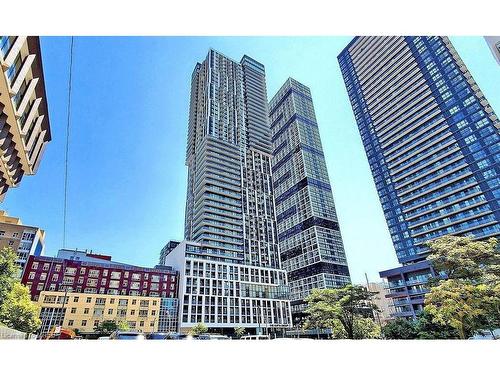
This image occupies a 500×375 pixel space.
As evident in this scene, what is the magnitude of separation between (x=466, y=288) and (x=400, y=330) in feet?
37.7

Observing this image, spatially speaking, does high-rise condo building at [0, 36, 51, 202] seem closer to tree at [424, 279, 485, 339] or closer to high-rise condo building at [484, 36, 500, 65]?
high-rise condo building at [484, 36, 500, 65]

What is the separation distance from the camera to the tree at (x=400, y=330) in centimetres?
2084

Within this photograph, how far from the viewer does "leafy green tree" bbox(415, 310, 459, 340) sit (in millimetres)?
17764

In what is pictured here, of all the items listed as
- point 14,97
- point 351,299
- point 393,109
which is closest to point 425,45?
point 393,109

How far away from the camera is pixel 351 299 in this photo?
876 inches

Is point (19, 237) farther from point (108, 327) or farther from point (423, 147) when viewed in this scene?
point (423, 147)

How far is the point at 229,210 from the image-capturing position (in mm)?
63344

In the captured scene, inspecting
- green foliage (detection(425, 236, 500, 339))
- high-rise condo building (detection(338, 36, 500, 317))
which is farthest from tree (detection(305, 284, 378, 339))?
high-rise condo building (detection(338, 36, 500, 317))

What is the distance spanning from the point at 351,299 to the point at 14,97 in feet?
81.9

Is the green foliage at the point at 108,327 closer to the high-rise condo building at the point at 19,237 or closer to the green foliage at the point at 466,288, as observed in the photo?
the high-rise condo building at the point at 19,237

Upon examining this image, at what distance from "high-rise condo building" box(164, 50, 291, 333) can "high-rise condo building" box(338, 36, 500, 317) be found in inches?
935

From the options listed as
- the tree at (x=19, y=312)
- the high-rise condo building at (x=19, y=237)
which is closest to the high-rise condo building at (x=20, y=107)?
the tree at (x=19, y=312)
